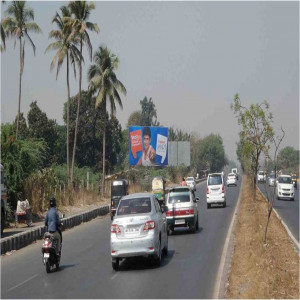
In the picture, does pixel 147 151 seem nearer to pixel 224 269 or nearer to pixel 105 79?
pixel 105 79

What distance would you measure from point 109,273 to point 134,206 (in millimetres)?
2111

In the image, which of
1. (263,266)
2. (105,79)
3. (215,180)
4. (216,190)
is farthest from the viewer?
(105,79)

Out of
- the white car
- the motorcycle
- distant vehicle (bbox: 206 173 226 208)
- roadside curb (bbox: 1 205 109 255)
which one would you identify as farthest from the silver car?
the white car

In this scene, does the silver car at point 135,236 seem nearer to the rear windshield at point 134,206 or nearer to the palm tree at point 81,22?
the rear windshield at point 134,206

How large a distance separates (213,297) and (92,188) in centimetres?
4202

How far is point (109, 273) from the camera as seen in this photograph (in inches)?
638

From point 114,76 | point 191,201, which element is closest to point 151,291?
point 191,201

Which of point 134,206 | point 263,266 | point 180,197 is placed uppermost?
point 134,206

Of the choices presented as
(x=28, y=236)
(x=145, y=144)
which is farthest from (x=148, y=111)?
(x=28, y=236)

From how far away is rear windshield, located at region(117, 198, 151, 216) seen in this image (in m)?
17.2

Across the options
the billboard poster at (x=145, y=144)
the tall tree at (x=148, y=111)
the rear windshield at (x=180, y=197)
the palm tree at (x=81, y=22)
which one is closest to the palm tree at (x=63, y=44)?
the palm tree at (x=81, y=22)

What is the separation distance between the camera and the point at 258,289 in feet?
42.0

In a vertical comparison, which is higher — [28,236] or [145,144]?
[145,144]

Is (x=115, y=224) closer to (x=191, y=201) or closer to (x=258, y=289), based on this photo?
(x=258, y=289)
